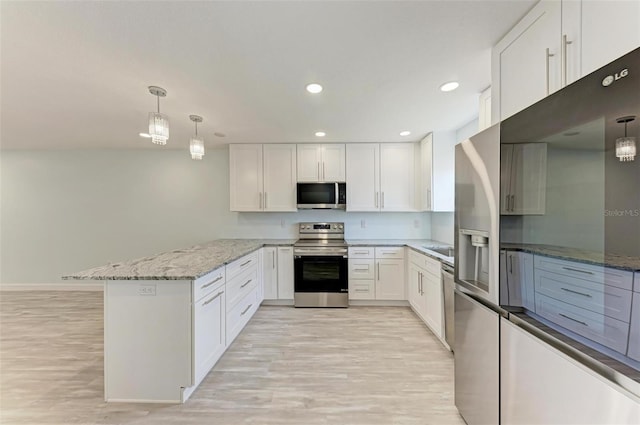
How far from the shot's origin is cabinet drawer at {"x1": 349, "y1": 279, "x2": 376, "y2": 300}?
3.73 meters

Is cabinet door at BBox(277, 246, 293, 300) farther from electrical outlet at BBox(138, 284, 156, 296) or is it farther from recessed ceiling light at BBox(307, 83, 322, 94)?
recessed ceiling light at BBox(307, 83, 322, 94)

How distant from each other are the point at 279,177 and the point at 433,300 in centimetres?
275

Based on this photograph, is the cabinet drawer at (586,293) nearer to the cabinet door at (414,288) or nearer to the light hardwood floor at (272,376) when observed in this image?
the light hardwood floor at (272,376)

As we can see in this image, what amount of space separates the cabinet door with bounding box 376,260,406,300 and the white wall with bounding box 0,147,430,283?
1.71 meters

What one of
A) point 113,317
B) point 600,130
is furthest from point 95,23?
point 600,130

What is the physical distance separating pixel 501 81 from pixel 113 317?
3.04 meters

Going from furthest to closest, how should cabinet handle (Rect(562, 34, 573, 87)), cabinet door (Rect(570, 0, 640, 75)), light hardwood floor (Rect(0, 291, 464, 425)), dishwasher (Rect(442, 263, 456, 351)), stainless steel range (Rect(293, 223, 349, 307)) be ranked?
stainless steel range (Rect(293, 223, 349, 307)) < dishwasher (Rect(442, 263, 456, 351)) < light hardwood floor (Rect(0, 291, 464, 425)) < cabinet handle (Rect(562, 34, 573, 87)) < cabinet door (Rect(570, 0, 640, 75))

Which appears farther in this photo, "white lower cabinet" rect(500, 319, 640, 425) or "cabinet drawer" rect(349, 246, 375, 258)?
"cabinet drawer" rect(349, 246, 375, 258)

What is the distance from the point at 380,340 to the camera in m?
2.74

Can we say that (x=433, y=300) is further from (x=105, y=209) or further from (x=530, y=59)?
(x=105, y=209)

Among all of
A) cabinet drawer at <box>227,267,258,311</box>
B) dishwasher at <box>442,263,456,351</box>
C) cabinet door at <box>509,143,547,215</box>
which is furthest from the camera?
cabinet drawer at <box>227,267,258,311</box>

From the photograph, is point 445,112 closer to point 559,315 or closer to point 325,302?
point 559,315

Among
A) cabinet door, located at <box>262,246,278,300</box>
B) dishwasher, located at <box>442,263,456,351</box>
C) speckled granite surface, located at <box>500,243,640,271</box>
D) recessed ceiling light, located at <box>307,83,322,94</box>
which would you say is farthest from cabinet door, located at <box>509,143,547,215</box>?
cabinet door, located at <box>262,246,278,300</box>

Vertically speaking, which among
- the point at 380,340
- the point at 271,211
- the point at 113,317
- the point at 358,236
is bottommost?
the point at 380,340
